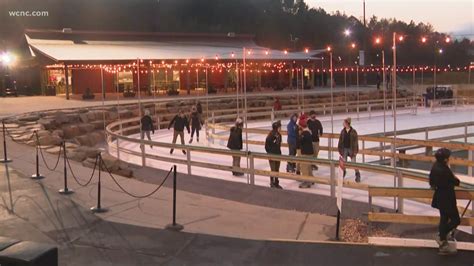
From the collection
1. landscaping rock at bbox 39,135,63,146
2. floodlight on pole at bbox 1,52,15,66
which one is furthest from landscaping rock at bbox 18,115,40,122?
floodlight on pole at bbox 1,52,15,66

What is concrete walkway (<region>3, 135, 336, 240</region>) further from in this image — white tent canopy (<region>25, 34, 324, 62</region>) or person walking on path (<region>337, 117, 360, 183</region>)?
white tent canopy (<region>25, 34, 324, 62</region>)

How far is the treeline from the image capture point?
63.6 metres

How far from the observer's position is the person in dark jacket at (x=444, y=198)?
6.50m

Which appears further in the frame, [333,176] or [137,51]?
[137,51]

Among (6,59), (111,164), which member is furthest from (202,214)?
(6,59)

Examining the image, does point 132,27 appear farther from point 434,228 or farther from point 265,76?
point 434,228

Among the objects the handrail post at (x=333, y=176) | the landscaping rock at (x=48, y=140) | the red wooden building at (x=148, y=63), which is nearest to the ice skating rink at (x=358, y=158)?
the handrail post at (x=333, y=176)

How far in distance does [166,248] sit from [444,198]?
364cm

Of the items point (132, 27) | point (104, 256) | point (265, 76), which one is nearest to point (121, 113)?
point (104, 256)

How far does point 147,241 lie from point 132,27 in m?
67.0

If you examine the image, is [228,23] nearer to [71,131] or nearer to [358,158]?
[71,131]

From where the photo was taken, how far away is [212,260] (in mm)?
6707

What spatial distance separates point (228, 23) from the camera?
84.4 m

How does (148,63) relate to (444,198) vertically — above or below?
above
